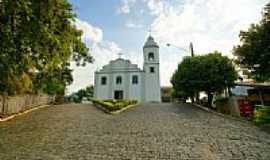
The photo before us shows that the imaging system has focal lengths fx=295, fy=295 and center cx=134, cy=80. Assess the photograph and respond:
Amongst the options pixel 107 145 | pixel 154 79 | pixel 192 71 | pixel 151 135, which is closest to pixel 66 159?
pixel 107 145

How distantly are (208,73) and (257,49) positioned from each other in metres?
7.84

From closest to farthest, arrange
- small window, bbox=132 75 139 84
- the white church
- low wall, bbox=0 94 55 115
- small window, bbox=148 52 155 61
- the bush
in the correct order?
the bush
low wall, bbox=0 94 55 115
the white church
small window, bbox=132 75 139 84
small window, bbox=148 52 155 61

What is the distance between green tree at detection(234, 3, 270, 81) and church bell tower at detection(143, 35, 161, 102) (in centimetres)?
3426

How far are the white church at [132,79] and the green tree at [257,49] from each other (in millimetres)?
34372

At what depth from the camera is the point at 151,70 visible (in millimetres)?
54875

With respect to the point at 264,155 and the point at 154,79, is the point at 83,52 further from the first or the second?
the point at 154,79

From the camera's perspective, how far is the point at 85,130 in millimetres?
11867

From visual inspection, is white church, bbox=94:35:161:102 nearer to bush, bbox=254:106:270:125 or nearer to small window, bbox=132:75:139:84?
small window, bbox=132:75:139:84

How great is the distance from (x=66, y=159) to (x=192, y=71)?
788 inches

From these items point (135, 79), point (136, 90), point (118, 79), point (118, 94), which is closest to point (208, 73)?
point (136, 90)

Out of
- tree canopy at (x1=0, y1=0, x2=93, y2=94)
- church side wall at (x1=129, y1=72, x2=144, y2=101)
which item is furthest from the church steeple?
tree canopy at (x1=0, y1=0, x2=93, y2=94)

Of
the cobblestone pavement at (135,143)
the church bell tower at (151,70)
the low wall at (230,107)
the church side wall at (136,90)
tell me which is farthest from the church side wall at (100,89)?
the cobblestone pavement at (135,143)

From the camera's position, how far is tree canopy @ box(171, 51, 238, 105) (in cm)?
2466

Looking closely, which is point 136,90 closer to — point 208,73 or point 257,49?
point 208,73
